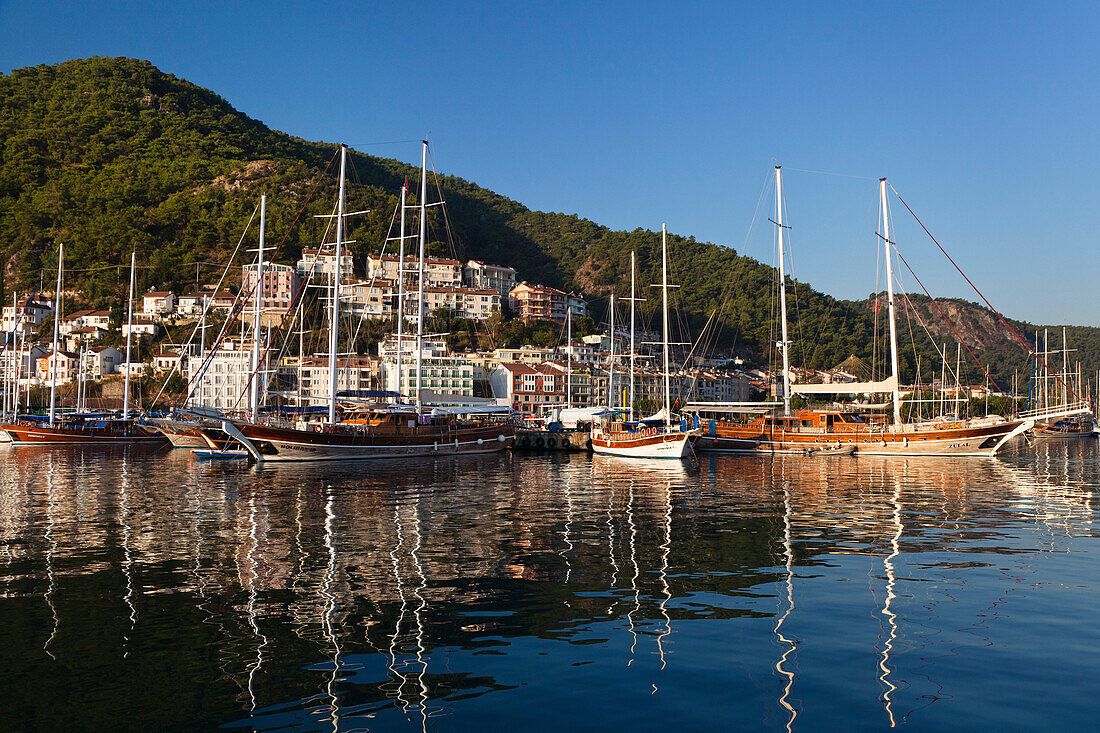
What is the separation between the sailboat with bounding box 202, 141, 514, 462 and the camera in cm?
4312

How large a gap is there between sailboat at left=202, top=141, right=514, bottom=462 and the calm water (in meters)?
18.2

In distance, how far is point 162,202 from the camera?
15938cm

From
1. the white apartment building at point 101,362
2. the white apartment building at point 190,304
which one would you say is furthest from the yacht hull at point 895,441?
the white apartment building at point 190,304

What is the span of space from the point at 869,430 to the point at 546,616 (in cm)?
4568

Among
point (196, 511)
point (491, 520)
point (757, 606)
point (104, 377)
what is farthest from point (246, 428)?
point (104, 377)

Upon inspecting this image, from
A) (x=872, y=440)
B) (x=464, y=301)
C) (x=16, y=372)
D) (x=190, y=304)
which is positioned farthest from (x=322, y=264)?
(x=872, y=440)

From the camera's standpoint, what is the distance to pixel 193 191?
530ft

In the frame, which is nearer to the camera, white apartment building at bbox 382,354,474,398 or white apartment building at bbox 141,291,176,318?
white apartment building at bbox 382,354,474,398

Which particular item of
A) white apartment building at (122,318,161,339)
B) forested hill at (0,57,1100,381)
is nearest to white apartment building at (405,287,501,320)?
forested hill at (0,57,1100,381)

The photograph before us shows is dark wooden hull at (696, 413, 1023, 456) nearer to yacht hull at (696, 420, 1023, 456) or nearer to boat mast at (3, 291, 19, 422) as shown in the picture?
yacht hull at (696, 420, 1023, 456)

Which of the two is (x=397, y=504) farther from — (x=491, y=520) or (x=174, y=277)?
(x=174, y=277)

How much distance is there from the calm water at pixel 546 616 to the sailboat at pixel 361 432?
18241 millimetres

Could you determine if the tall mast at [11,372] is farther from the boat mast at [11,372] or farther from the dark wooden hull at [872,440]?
the dark wooden hull at [872,440]

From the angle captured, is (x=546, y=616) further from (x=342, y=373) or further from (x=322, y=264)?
(x=322, y=264)
